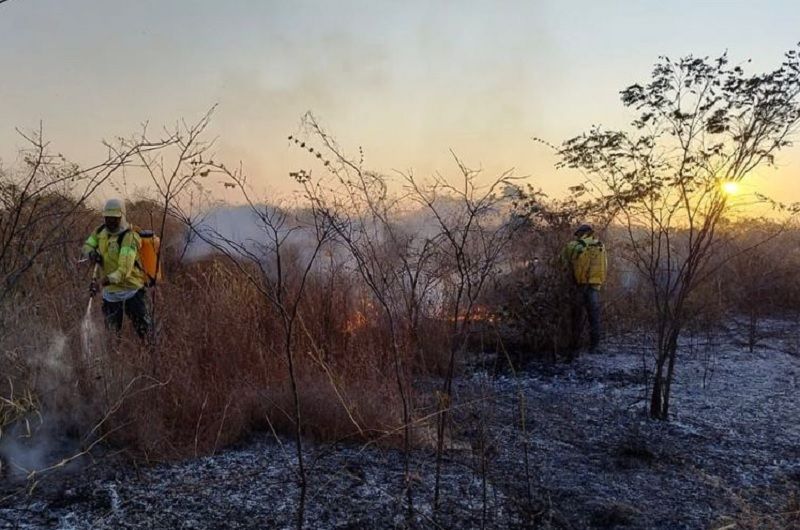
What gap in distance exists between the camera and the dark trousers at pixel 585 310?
8930 mm

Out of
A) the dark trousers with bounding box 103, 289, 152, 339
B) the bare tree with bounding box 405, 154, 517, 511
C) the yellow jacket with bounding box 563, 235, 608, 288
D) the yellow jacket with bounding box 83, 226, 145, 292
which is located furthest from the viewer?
the yellow jacket with bounding box 563, 235, 608, 288

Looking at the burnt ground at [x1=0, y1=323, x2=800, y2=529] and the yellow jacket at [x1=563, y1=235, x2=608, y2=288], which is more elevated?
the yellow jacket at [x1=563, y1=235, x2=608, y2=288]

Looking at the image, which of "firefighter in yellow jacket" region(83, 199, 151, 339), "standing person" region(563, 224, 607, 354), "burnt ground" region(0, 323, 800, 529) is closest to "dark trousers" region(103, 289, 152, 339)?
"firefighter in yellow jacket" region(83, 199, 151, 339)

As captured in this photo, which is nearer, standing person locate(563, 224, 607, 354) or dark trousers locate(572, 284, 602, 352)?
standing person locate(563, 224, 607, 354)

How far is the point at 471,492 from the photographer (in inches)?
164

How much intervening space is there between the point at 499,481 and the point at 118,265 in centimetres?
443

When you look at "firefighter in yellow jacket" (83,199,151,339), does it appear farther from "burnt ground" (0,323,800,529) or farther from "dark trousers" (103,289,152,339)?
"burnt ground" (0,323,800,529)

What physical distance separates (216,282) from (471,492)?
4612mm

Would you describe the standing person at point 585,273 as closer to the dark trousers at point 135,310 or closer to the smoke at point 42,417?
the dark trousers at point 135,310

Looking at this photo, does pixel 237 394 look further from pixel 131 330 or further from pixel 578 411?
pixel 578 411

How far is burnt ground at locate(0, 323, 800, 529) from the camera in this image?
12.5ft

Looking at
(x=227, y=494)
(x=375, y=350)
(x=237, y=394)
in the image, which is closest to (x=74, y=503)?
(x=227, y=494)

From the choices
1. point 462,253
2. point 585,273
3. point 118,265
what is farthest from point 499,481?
point 585,273

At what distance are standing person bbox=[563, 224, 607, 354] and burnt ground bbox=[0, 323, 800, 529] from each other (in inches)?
100
